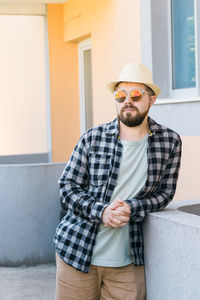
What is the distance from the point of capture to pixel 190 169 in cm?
535

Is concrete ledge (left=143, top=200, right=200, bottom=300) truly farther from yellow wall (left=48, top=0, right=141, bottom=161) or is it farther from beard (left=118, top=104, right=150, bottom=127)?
yellow wall (left=48, top=0, right=141, bottom=161)

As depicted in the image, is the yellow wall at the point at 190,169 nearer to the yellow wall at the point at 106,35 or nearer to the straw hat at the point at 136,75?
the yellow wall at the point at 106,35

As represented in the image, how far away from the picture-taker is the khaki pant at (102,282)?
9.85 ft

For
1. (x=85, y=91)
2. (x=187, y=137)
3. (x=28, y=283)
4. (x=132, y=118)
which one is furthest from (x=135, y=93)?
(x=85, y=91)

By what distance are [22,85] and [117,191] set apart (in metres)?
6.77

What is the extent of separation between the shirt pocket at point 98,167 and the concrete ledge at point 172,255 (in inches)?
12.5

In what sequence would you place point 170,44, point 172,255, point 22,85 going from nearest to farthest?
point 172,255, point 170,44, point 22,85

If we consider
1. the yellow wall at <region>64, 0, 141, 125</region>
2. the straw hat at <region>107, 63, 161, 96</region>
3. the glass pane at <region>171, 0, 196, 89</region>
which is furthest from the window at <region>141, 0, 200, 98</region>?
the straw hat at <region>107, 63, 161, 96</region>

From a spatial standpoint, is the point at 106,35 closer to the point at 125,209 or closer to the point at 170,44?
the point at 170,44

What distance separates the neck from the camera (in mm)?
3041

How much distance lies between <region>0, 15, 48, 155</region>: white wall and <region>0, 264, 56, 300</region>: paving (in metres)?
3.52

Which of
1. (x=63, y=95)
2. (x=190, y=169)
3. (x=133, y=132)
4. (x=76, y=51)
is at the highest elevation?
(x=76, y=51)

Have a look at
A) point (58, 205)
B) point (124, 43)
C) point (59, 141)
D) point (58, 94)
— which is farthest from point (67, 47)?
point (58, 205)

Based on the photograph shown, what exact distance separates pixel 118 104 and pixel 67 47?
6.31 m
